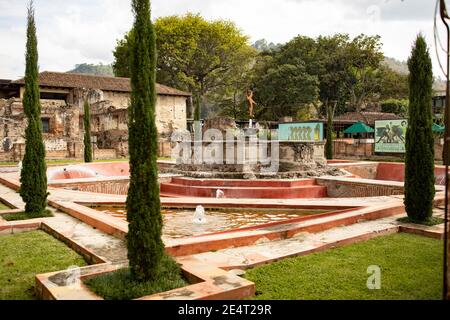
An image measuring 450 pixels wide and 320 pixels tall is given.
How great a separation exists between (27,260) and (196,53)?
130 feet

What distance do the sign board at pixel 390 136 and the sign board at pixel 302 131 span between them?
3949 mm

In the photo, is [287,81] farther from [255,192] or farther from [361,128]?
[255,192]

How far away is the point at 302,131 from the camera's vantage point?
2827 cm

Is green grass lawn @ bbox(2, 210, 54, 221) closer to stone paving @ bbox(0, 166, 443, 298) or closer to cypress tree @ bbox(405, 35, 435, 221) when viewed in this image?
stone paving @ bbox(0, 166, 443, 298)

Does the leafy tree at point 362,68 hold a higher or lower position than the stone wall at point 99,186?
higher

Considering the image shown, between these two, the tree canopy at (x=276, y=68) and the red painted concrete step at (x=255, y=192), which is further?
the tree canopy at (x=276, y=68)

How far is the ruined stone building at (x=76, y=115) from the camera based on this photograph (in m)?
28.0

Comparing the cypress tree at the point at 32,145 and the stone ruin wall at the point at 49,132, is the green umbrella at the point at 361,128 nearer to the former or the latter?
the stone ruin wall at the point at 49,132

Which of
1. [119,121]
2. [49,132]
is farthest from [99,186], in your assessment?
[119,121]

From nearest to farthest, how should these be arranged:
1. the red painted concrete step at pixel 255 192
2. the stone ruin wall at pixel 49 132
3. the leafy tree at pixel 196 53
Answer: the red painted concrete step at pixel 255 192, the stone ruin wall at pixel 49 132, the leafy tree at pixel 196 53

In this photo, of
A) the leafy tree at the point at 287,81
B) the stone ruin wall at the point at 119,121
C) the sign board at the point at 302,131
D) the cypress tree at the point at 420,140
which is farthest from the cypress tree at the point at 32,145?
the leafy tree at the point at 287,81

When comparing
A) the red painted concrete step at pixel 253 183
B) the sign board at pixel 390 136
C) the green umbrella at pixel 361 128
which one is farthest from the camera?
the green umbrella at pixel 361 128

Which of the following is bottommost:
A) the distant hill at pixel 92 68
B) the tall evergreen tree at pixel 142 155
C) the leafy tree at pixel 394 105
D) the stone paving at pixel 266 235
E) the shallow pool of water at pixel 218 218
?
the shallow pool of water at pixel 218 218

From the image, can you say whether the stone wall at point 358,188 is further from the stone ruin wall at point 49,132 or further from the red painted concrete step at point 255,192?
the stone ruin wall at point 49,132
